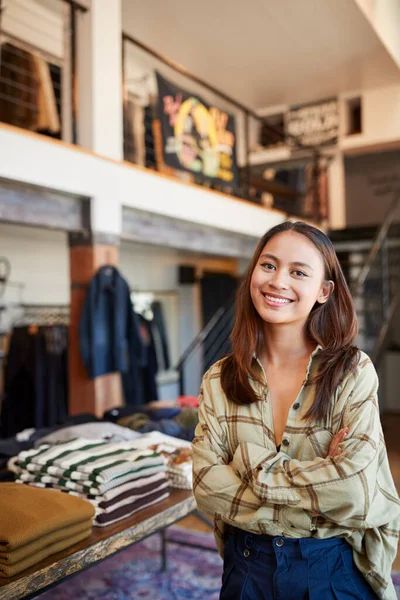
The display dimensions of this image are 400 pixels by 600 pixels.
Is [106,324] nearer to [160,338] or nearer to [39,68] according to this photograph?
[39,68]

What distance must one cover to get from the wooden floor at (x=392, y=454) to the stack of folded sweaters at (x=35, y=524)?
6.92 feet

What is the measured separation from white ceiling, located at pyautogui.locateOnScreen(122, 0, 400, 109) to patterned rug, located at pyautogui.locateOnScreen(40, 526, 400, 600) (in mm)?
5390

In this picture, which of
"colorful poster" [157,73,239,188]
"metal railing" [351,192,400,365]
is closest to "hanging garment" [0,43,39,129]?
"colorful poster" [157,73,239,188]

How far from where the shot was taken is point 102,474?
1840 mm

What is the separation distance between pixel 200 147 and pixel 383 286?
2209 millimetres

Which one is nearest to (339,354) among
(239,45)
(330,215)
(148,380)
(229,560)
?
(229,560)

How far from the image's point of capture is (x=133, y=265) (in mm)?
7879

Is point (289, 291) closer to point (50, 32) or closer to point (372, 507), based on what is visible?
point (372, 507)

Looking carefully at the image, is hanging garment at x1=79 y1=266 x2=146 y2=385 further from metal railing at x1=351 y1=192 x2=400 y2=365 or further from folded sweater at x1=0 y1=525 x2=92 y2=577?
folded sweater at x1=0 y1=525 x2=92 y2=577

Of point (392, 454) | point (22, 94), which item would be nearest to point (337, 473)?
point (22, 94)

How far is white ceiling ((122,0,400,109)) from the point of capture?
6211 mm

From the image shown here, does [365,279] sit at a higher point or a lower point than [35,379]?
higher

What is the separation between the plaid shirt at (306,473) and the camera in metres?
1.19

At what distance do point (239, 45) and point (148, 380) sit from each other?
4.21 meters
